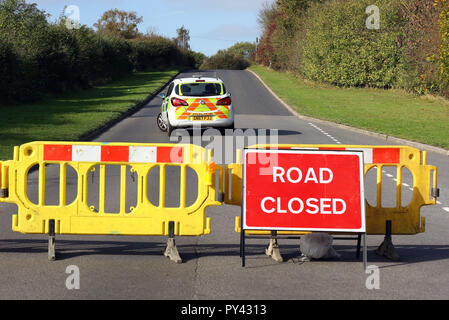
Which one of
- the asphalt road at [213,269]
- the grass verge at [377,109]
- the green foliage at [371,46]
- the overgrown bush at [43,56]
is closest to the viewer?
the asphalt road at [213,269]

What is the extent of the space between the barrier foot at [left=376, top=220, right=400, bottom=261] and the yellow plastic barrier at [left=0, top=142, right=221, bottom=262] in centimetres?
186

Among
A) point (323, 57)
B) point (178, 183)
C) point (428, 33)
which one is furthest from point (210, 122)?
point (323, 57)

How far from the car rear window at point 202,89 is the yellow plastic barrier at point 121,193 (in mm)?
12664

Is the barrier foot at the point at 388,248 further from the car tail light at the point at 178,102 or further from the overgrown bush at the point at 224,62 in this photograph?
the overgrown bush at the point at 224,62

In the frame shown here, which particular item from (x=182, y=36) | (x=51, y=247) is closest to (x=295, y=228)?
(x=51, y=247)

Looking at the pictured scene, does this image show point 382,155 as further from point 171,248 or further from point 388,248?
point 171,248

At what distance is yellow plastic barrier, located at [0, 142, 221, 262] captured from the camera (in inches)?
300

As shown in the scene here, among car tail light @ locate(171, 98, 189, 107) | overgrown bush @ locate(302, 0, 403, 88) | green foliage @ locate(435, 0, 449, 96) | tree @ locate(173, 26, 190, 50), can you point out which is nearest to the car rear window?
car tail light @ locate(171, 98, 189, 107)

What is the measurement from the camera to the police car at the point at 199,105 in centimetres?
2008

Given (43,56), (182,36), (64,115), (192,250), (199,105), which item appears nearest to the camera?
(192,250)

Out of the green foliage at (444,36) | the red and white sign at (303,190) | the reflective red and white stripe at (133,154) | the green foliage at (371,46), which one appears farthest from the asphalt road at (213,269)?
the green foliage at (371,46)

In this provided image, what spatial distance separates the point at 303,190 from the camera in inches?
292

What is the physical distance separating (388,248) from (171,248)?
2.34 m

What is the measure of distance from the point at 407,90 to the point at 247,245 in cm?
3841
